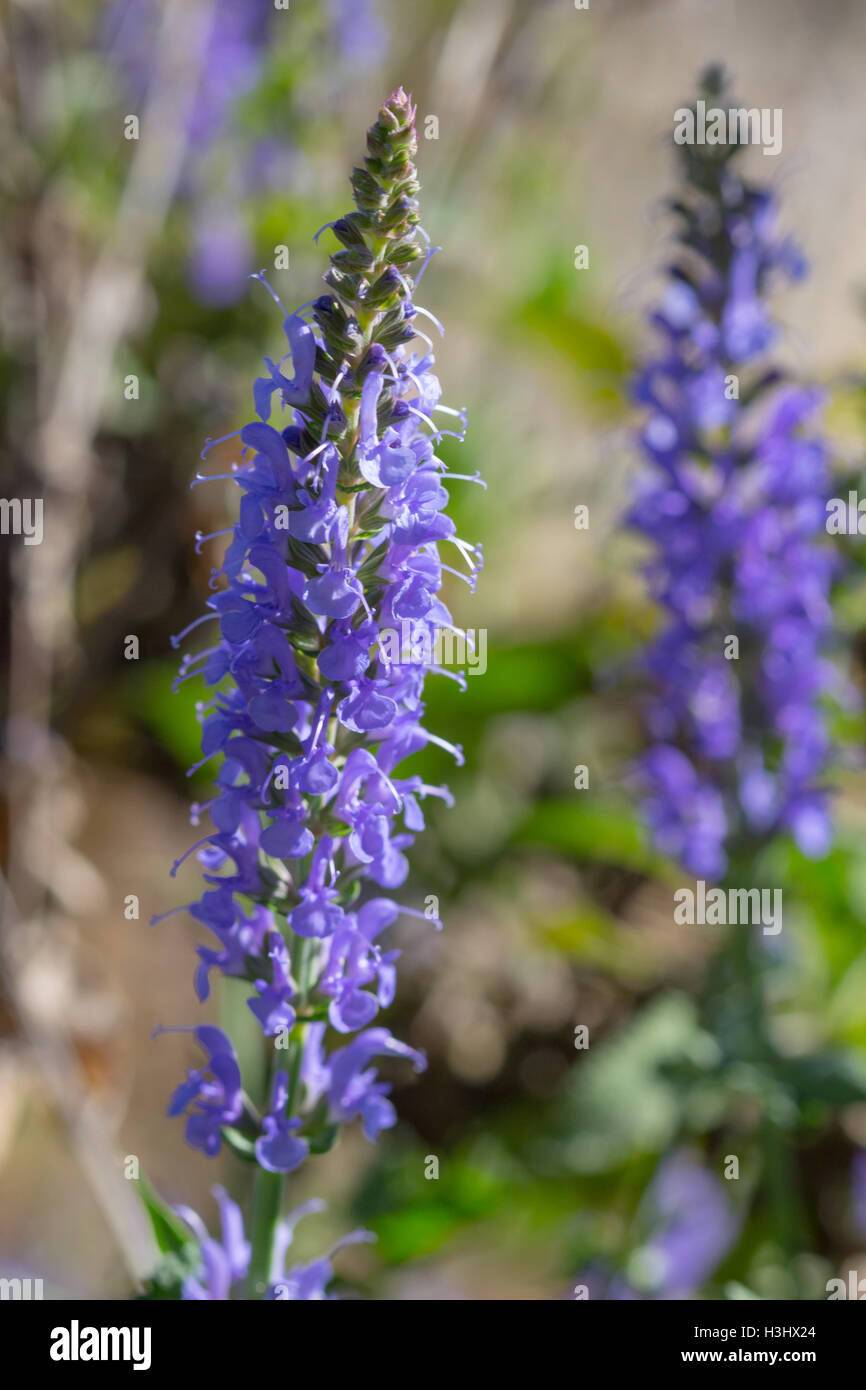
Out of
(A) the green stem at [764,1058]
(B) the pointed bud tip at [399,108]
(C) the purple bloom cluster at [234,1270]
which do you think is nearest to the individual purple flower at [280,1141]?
(C) the purple bloom cluster at [234,1270]

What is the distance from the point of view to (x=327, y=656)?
58.4 inches

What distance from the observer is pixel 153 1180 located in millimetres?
3508

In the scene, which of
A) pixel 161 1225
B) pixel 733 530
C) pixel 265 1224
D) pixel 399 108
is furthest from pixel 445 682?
pixel 399 108

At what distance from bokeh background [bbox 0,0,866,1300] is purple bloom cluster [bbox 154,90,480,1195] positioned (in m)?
1.33

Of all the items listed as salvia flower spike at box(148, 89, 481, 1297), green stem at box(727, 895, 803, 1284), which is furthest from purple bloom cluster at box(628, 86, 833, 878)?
salvia flower spike at box(148, 89, 481, 1297)

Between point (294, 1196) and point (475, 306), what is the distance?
11.3ft

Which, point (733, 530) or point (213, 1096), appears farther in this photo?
point (733, 530)

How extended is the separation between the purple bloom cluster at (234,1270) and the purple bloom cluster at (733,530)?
1.41m

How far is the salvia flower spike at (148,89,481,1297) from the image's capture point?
4.77ft

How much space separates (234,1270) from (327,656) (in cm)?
97

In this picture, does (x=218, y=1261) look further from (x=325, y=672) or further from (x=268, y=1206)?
(x=325, y=672)

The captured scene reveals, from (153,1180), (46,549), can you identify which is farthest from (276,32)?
(153,1180)

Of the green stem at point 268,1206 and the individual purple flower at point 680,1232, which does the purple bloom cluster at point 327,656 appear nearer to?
the green stem at point 268,1206

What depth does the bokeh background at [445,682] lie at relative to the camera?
314 centimetres
